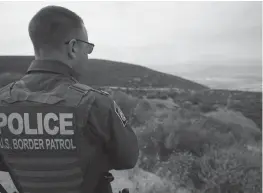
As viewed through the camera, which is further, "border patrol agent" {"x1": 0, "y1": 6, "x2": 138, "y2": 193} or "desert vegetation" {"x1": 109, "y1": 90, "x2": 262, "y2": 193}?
"desert vegetation" {"x1": 109, "y1": 90, "x2": 262, "y2": 193}

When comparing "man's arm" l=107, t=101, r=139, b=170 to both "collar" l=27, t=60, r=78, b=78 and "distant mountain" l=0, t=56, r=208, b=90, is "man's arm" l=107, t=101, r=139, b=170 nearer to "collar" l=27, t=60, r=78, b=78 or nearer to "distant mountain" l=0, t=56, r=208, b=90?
"collar" l=27, t=60, r=78, b=78

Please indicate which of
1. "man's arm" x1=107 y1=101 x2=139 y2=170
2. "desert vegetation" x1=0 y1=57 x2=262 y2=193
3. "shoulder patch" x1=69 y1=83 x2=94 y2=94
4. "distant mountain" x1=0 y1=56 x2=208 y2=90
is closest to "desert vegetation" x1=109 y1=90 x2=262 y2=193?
"desert vegetation" x1=0 y1=57 x2=262 y2=193

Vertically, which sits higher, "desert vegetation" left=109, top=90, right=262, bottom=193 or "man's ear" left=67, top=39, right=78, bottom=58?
"man's ear" left=67, top=39, right=78, bottom=58

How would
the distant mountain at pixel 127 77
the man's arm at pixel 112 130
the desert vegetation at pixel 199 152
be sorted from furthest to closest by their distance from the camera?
1. the distant mountain at pixel 127 77
2. the desert vegetation at pixel 199 152
3. the man's arm at pixel 112 130

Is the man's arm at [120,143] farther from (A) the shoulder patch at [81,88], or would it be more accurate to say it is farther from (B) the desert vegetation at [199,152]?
(B) the desert vegetation at [199,152]

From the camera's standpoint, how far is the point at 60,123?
1.45 meters

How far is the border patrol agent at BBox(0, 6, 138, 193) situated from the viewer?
1442 millimetres

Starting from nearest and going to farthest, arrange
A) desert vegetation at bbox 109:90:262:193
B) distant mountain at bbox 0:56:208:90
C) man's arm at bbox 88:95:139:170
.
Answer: man's arm at bbox 88:95:139:170
desert vegetation at bbox 109:90:262:193
distant mountain at bbox 0:56:208:90

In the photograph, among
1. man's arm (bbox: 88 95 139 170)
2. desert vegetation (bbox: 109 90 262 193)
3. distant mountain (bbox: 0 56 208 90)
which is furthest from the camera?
distant mountain (bbox: 0 56 208 90)

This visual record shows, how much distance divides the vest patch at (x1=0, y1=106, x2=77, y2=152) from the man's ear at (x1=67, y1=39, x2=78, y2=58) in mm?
252

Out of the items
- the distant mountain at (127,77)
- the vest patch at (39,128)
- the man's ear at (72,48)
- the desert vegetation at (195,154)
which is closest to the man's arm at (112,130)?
the vest patch at (39,128)

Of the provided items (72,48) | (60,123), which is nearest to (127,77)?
(72,48)

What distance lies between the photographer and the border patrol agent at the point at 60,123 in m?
1.44

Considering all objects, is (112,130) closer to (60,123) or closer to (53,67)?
(60,123)
